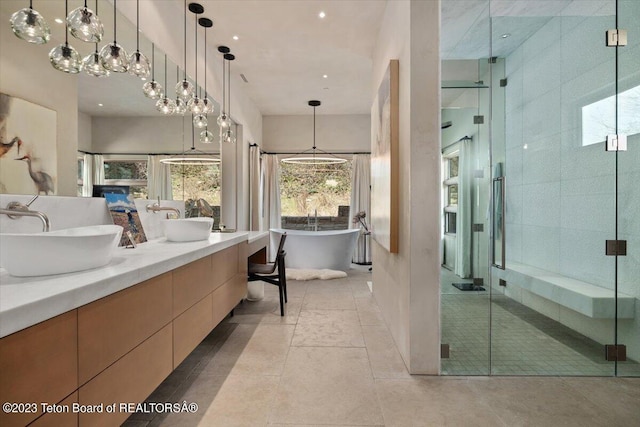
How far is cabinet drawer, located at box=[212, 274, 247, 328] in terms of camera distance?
2.33 meters

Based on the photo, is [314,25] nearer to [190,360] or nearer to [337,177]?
[190,360]

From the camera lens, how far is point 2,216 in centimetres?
137

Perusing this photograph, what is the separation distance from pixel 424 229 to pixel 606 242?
1.33 metres

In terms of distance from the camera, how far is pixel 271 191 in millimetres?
6641

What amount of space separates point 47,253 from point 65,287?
0.20 m

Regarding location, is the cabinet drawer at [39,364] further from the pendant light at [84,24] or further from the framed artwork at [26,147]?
the pendant light at [84,24]

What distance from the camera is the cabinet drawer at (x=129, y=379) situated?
109cm

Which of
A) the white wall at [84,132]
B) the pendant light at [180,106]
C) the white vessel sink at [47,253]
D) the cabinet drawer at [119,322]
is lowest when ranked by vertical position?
the cabinet drawer at [119,322]

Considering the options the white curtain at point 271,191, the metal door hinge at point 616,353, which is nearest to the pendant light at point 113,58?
the metal door hinge at point 616,353

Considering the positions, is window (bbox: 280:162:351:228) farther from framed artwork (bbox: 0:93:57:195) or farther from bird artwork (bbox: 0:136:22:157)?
bird artwork (bbox: 0:136:22:157)

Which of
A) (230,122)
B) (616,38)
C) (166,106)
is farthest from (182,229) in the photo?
(616,38)

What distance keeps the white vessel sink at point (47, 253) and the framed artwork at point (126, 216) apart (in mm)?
800

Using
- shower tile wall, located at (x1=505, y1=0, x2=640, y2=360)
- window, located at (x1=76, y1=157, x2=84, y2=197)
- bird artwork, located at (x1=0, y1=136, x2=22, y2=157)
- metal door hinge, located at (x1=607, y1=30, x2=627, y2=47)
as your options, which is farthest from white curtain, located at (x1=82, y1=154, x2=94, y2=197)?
metal door hinge, located at (x1=607, y1=30, x2=627, y2=47)

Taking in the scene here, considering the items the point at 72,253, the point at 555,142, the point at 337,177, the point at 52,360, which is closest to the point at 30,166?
the point at 72,253
